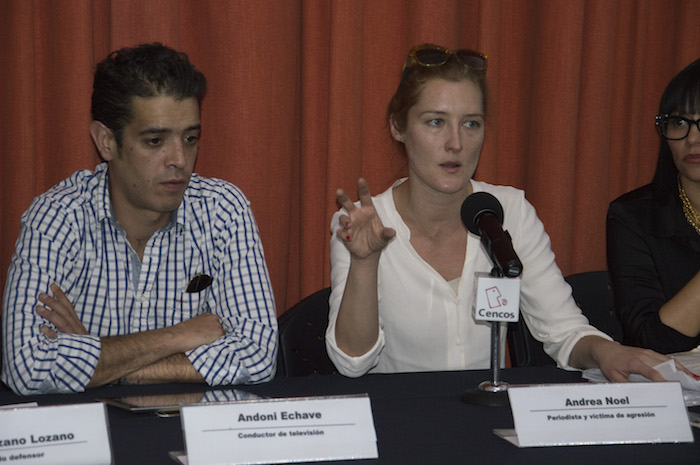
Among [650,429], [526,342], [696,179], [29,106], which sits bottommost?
[526,342]

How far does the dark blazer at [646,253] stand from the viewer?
261 cm

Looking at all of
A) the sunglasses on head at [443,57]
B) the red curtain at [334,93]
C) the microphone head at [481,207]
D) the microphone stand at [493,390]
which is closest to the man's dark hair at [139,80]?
the red curtain at [334,93]

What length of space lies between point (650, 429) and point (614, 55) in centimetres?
247

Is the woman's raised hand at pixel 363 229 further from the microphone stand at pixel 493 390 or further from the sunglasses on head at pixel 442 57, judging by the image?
the sunglasses on head at pixel 442 57

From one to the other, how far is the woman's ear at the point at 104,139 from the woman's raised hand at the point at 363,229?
0.89 meters

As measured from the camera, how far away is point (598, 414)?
1.41 metres

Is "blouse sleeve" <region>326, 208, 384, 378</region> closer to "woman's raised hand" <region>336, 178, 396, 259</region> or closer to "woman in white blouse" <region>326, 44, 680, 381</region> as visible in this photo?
"woman in white blouse" <region>326, 44, 680, 381</region>

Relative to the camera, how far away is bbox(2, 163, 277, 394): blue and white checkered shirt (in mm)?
2033

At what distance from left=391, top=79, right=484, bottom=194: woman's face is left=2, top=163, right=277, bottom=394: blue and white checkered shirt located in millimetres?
597

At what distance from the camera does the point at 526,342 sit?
2.57m

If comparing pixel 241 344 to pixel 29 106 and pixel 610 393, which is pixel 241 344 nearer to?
pixel 610 393

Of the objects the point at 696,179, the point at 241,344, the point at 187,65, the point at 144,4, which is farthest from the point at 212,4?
the point at 696,179

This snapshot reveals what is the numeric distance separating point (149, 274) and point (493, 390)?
117 cm

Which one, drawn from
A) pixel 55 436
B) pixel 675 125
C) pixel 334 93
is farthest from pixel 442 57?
pixel 55 436
